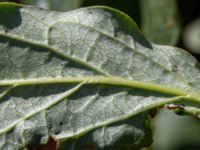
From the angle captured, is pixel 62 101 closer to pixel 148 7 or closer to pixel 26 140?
pixel 26 140

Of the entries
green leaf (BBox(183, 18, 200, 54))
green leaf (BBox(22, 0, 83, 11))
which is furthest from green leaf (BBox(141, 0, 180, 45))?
green leaf (BBox(183, 18, 200, 54))

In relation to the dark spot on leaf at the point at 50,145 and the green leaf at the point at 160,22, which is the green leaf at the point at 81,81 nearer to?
the dark spot on leaf at the point at 50,145

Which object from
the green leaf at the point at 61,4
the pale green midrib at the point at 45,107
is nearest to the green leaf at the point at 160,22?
the green leaf at the point at 61,4

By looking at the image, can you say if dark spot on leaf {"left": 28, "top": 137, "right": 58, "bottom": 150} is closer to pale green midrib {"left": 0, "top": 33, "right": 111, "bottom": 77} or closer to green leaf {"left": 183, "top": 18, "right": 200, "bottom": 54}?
pale green midrib {"left": 0, "top": 33, "right": 111, "bottom": 77}

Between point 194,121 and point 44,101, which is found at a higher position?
point 44,101

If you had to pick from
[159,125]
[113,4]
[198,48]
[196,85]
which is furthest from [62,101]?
[198,48]

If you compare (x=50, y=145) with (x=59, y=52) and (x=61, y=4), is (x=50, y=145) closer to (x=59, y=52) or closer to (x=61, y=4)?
(x=59, y=52)
